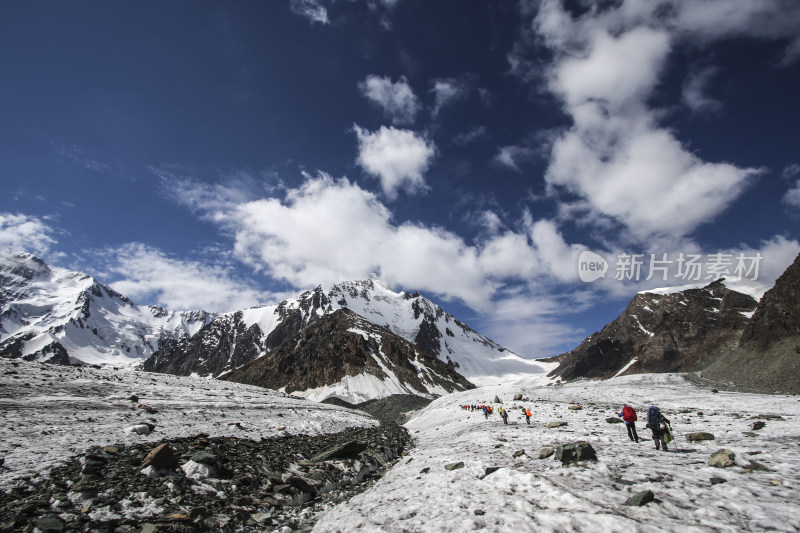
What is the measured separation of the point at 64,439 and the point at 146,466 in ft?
24.2

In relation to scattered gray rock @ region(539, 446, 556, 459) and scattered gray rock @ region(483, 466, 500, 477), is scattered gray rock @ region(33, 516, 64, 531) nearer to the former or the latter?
scattered gray rock @ region(483, 466, 500, 477)

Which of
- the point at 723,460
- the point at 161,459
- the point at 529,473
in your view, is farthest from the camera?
the point at 161,459

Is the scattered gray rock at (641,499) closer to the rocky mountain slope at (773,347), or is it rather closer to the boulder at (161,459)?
the boulder at (161,459)

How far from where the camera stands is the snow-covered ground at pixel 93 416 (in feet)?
52.7

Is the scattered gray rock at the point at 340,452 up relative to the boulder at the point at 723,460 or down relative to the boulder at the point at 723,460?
down

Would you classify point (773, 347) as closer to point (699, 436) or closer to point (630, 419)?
point (699, 436)

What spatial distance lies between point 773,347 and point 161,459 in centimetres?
13631

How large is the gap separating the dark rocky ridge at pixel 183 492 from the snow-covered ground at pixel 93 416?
1531mm

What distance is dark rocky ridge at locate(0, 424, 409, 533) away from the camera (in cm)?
1061

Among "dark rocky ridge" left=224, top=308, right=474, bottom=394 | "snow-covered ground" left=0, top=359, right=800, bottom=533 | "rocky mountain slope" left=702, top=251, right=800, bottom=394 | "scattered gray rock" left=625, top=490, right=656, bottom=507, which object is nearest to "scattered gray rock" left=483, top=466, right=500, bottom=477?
"snow-covered ground" left=0, top=359, right=800, bottom=533

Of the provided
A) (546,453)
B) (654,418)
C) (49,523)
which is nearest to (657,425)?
(654,418)

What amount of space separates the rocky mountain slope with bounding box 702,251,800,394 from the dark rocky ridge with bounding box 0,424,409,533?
327 ft

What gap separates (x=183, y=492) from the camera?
1333 cm

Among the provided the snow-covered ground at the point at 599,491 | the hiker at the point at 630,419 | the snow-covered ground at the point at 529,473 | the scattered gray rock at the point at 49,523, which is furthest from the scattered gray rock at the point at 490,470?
the scattered gray rock at the point at 49,523
